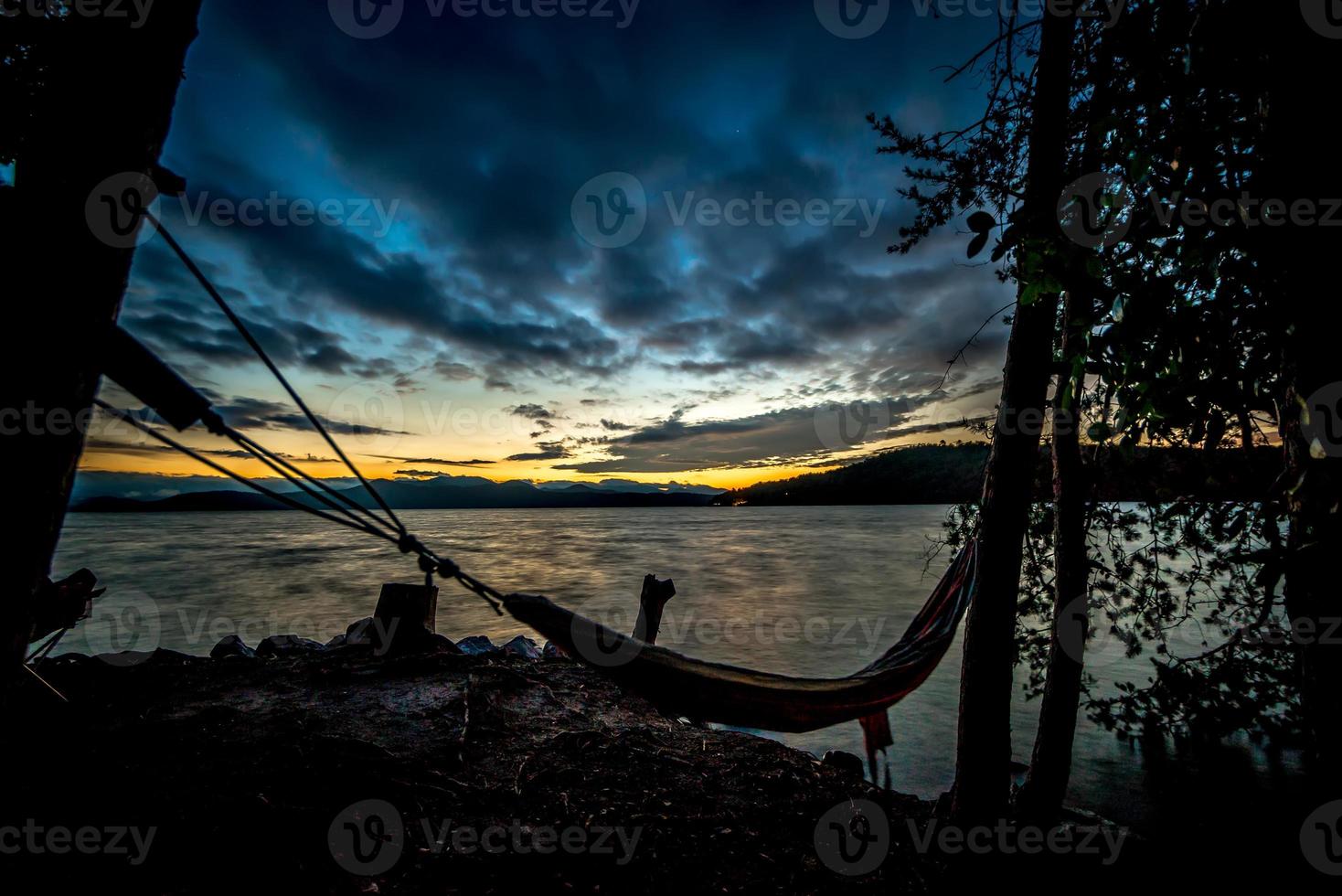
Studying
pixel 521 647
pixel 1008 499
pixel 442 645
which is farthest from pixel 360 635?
pixel 1008 499

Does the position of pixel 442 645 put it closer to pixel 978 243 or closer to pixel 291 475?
pixel 291 475

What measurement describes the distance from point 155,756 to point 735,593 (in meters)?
14.4

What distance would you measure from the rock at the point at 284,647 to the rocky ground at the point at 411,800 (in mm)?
917

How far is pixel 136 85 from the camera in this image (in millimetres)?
1200

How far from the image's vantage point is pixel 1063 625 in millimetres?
2801

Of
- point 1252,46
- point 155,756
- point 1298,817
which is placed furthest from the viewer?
point 1298,817

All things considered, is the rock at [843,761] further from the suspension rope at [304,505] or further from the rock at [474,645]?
the rock at [474,645]

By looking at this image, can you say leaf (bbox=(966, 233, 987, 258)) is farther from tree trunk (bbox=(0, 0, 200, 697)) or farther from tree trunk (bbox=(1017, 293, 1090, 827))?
tree trunk (bbox=(0, 0, 200, 697))

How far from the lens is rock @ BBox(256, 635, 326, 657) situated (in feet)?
15.4

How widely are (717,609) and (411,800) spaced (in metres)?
11.7

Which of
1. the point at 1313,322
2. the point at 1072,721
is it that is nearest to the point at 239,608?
the point at 1072,721

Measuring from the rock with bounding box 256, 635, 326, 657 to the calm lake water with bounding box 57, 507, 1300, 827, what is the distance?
407 centimetres

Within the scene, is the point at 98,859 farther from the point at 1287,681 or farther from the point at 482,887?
the point at 1287,681

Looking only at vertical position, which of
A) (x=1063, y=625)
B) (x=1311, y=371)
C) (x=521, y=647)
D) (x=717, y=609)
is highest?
(x=1311, y=371)
